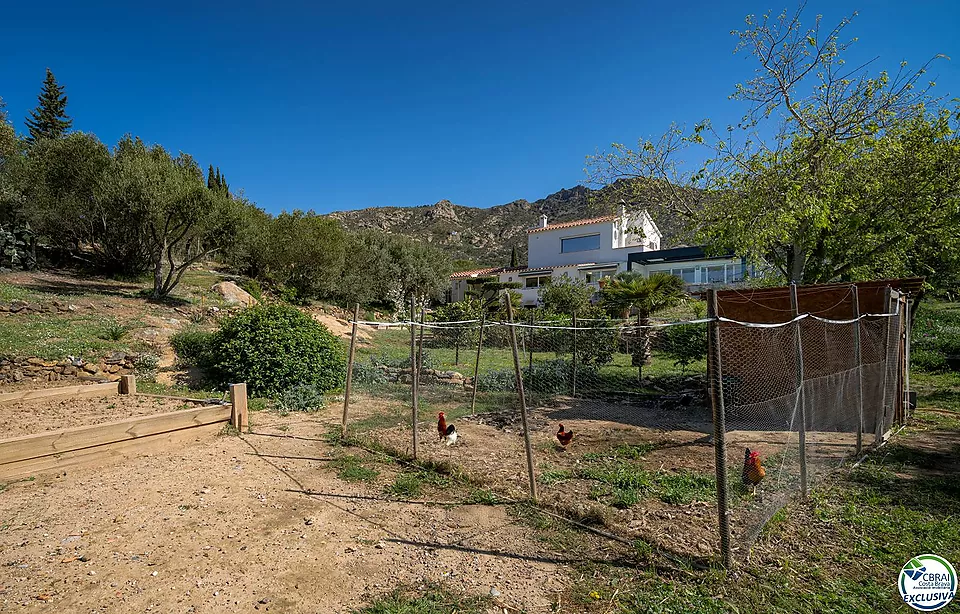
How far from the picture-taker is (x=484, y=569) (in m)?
2.95

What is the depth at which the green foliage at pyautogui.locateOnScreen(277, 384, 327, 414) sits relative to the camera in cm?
749

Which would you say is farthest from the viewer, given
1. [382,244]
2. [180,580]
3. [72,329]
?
[382,244]

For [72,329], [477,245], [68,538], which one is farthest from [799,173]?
[477,245]

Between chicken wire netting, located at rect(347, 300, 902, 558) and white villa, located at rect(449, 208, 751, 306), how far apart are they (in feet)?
60.9

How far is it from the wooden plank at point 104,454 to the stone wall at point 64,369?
405 centimetres

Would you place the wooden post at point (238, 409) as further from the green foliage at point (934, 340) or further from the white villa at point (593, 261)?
the white villa at point (593, 261)

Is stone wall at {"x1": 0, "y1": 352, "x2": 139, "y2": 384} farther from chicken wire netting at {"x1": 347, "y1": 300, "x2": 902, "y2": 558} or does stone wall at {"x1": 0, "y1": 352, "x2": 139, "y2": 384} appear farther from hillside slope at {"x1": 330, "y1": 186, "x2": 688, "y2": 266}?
hillside slope at {"x1": 330, "y1": 186, "x2": 688, "y2": 266}

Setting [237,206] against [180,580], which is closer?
[180,580]

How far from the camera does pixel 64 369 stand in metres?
8.09

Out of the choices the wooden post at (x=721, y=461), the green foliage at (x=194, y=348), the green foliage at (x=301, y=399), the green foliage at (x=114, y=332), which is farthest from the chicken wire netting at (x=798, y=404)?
the green foliage at (x=114, y=332)

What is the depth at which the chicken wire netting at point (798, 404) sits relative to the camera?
3.88 metres

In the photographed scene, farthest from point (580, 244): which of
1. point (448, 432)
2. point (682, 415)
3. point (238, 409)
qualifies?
point (238, 409)

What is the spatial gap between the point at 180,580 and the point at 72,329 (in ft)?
32.8

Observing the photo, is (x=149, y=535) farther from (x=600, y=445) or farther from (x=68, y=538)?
(x=600, y=445)
